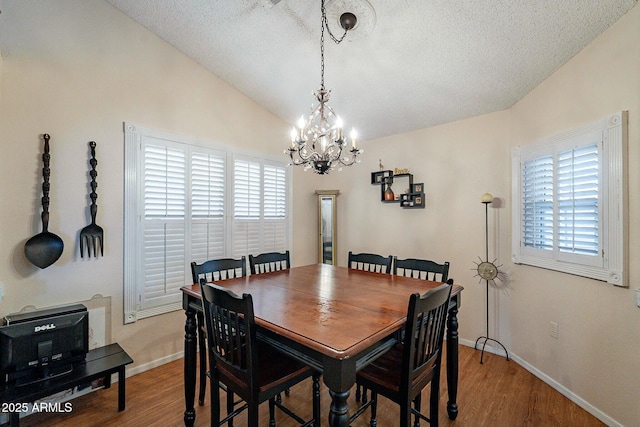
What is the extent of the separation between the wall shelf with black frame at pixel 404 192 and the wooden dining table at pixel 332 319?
4.56 feet

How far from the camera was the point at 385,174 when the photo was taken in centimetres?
384

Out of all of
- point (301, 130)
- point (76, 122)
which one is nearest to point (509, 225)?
point (301, 130)

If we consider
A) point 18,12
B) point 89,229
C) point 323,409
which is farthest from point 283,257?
point 18,12

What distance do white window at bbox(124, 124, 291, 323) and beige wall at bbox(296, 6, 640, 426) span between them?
0.88m

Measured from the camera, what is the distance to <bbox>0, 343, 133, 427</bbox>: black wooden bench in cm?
181

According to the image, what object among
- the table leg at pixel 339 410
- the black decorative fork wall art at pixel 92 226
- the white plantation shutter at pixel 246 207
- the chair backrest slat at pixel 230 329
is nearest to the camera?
the table leg at pixel 339 410

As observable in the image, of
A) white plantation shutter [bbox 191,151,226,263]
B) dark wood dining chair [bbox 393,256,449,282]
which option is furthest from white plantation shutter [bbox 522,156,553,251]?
white plantation shutter [bbox 191,151,226,263]

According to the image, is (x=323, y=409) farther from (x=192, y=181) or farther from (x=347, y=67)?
(x=347, y=67)

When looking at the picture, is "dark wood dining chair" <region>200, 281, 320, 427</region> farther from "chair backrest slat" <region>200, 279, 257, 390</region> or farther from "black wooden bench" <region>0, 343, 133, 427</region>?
"black wooden bench" <region>0, 343, 133, 427</region>

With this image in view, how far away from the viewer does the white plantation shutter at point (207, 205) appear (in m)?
3.12

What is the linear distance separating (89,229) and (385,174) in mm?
3163

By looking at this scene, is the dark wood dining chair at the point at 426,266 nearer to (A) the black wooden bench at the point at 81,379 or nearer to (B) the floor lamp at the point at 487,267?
(B) the floor lamp at the point at 487,267

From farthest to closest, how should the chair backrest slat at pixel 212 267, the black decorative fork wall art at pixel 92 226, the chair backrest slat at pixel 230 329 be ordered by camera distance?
the black decorative fork wall art at pixel 92 226, the chair backrest slat at pixel 212 267, the chair backrest slat at pixel 230 329

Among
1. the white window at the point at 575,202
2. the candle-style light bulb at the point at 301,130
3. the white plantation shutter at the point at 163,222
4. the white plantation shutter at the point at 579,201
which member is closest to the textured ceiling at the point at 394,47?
the white window at the point at 575,202
